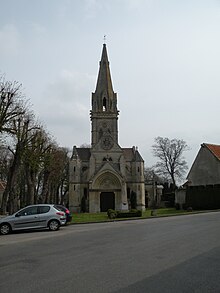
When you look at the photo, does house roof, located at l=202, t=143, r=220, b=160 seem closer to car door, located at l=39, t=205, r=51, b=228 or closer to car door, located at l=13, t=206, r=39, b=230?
car door, located at l=39, t=205, r=51, b=228

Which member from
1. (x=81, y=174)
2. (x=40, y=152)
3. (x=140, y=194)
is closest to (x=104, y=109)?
(x=81, y=174)

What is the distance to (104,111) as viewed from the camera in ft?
193

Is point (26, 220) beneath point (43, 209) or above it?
beneath

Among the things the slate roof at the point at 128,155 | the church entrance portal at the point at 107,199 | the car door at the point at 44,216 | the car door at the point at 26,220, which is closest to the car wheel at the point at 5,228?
the car door at the point at 26,220

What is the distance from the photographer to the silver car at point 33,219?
19.3m

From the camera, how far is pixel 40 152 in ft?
111

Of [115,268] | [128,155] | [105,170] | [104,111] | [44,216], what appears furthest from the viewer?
[128,155]

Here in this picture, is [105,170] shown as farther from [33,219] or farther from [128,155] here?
[33,219]

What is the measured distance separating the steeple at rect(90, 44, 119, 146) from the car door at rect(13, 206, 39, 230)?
124ft

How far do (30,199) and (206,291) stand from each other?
3095 centimetres

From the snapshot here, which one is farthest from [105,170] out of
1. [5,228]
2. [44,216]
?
[5,228]

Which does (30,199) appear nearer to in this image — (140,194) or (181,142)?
(140,194)

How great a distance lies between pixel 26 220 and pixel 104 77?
146 feet

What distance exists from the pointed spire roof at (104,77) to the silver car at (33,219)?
Answer: 41.4m
